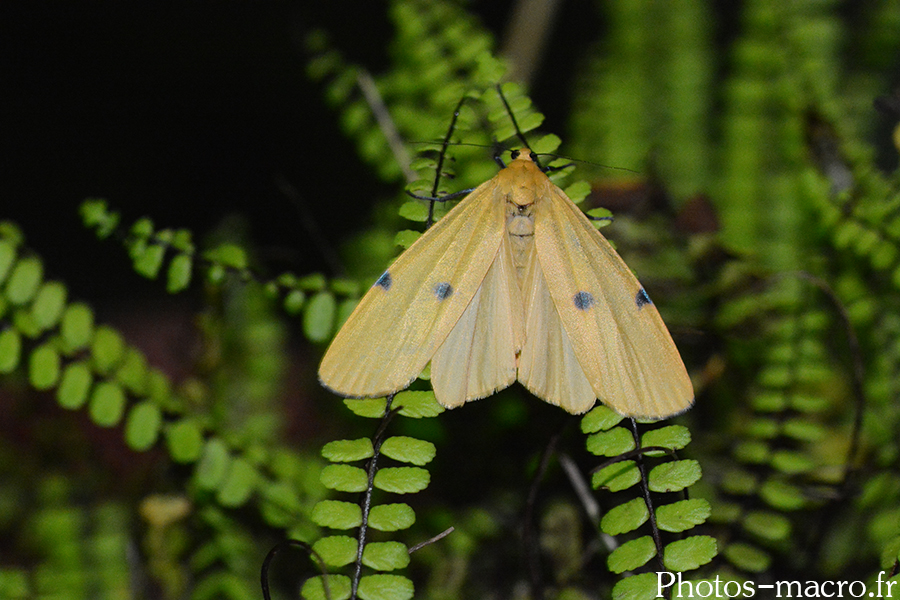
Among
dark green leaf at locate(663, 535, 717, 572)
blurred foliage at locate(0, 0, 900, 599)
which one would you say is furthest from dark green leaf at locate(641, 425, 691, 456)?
dark green leaf at locate(663, 535, 717, 572)

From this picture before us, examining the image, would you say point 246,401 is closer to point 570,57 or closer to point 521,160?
point 521,160

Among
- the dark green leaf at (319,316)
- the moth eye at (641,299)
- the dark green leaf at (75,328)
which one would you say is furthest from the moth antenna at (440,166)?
the dark green leaf at (75,328)

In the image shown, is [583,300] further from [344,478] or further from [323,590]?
[323,590]

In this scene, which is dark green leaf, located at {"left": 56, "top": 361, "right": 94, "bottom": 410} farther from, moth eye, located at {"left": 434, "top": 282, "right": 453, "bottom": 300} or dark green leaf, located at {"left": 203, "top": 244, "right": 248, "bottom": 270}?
moth eye, located at {"left": 434, "top": 282, "right": 453, "bottom": 300}

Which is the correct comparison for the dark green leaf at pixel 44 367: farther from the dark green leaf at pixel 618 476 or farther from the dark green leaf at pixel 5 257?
the dark green leaf at pixel 618 476

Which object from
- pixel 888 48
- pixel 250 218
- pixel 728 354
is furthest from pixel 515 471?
pixel 888 48
